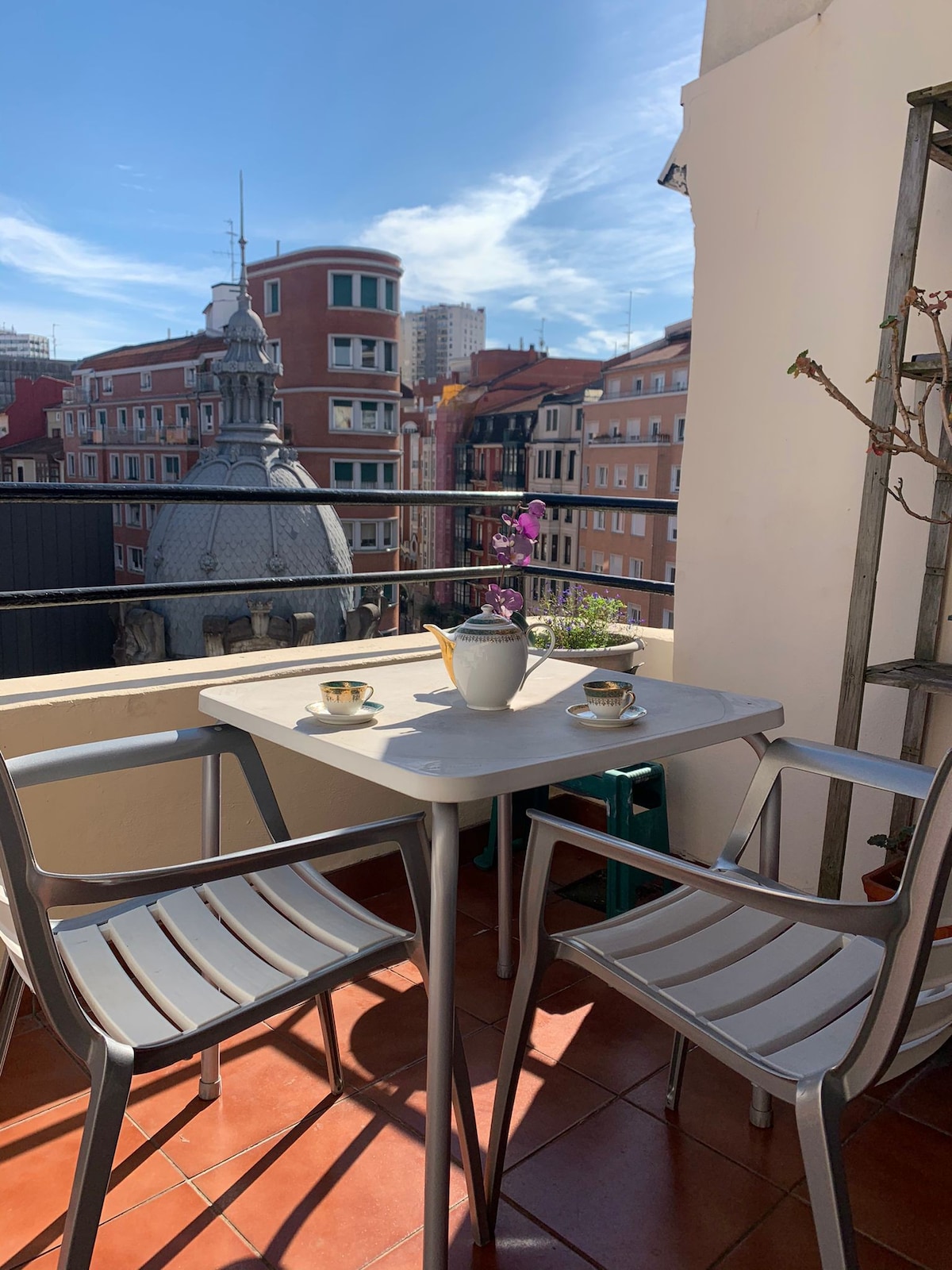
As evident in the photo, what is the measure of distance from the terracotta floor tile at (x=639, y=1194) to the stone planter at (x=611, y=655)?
1195 mm

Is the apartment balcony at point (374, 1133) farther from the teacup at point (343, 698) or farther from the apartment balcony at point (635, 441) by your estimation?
the apartment balcony at point (635, 441)

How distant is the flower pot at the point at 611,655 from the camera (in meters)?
2.45

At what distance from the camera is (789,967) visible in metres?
1.18

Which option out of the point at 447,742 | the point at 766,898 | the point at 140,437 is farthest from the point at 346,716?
the point at 140,437

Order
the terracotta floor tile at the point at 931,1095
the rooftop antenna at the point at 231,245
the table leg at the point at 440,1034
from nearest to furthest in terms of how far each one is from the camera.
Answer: the table leg at the point at 440,1034 < the terracotta floor tile at the point at 931,1095 < the rooftop antenna at the point at 231,245

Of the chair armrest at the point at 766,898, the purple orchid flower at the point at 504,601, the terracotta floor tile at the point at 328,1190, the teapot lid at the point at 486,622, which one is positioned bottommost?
the terracotta floor tile at the point at 328,1190

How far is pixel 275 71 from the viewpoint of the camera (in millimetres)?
51000

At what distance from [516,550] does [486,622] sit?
17cm

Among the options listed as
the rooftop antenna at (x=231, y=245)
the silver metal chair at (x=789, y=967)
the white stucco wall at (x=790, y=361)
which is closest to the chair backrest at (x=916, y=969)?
the silver metal chair at (x=789, y=967)

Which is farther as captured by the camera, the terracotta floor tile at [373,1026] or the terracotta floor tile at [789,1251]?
the terracotta floor tile at [373,1026]

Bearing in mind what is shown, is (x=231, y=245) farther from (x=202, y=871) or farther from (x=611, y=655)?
(x=202, y=871)

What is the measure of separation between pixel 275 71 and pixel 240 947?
60.4 m

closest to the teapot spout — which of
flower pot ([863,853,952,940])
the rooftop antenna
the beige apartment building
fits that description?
flower pot ([863,853,952,940])

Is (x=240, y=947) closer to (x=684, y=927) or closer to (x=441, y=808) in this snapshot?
(x=441, y=808)
